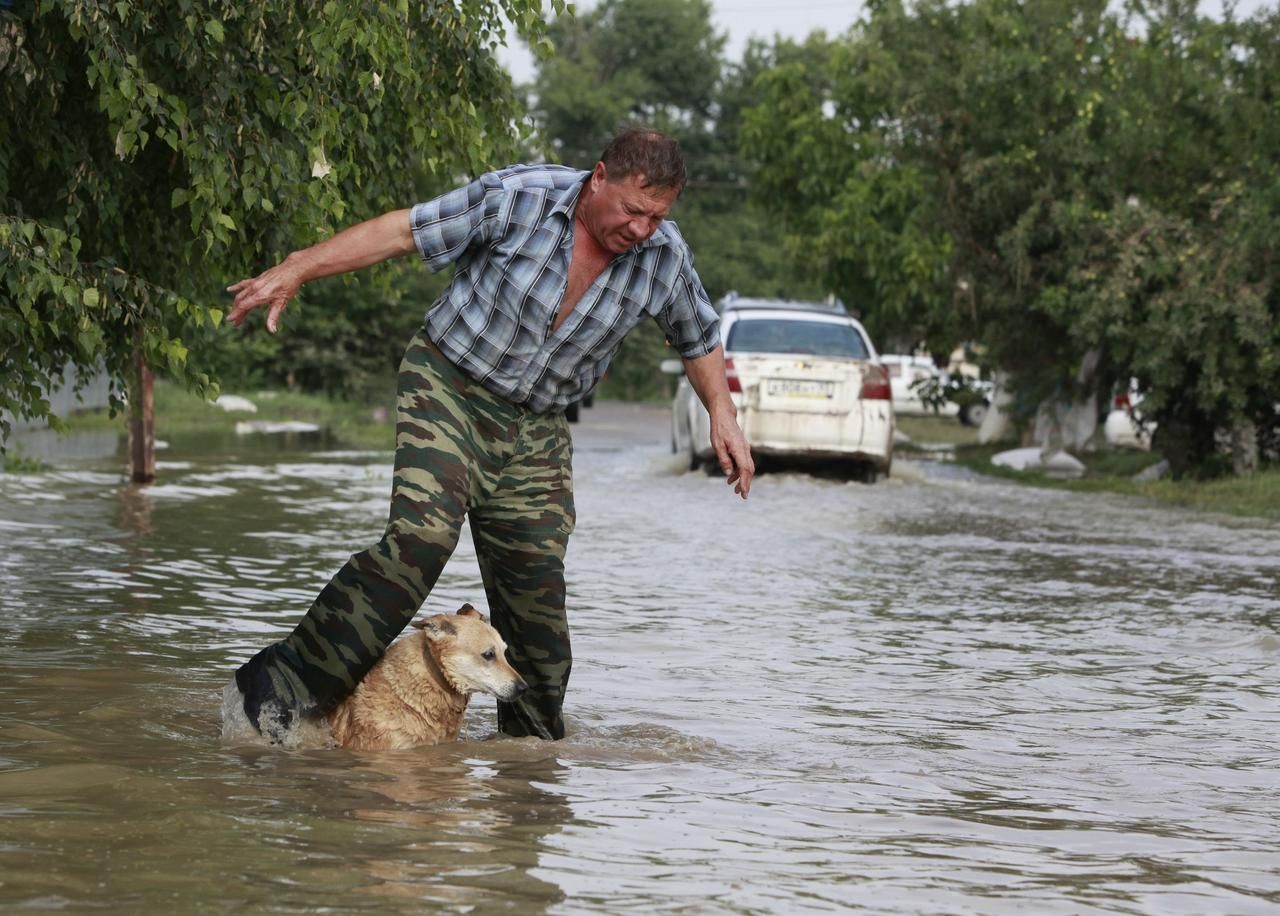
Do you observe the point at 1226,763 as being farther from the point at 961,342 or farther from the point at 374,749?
the point at 961,342

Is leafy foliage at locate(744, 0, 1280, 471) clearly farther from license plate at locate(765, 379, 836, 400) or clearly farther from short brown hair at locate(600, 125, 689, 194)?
short brown hair at locate(600, 125, 689, 194)

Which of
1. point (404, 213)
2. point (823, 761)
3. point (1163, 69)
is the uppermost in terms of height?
point (1163, 69)

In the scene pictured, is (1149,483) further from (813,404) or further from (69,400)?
(69,400)

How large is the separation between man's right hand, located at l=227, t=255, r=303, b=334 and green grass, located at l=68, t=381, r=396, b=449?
62.4 feet

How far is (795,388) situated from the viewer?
19.9 meters

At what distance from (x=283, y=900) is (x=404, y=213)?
89.1 inches

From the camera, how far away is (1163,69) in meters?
22.5

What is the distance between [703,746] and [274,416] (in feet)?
95.8

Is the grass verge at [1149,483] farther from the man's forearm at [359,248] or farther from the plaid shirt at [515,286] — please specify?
the man's forearm at [359,248]

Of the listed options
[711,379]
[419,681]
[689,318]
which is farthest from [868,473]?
[419,681]

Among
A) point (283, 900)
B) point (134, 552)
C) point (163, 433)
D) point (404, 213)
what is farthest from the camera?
point (163, 433)

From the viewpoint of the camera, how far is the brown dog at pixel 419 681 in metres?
5.86

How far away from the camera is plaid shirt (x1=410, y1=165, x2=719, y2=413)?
5.71m

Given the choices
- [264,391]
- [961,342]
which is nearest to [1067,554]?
[961,342]
